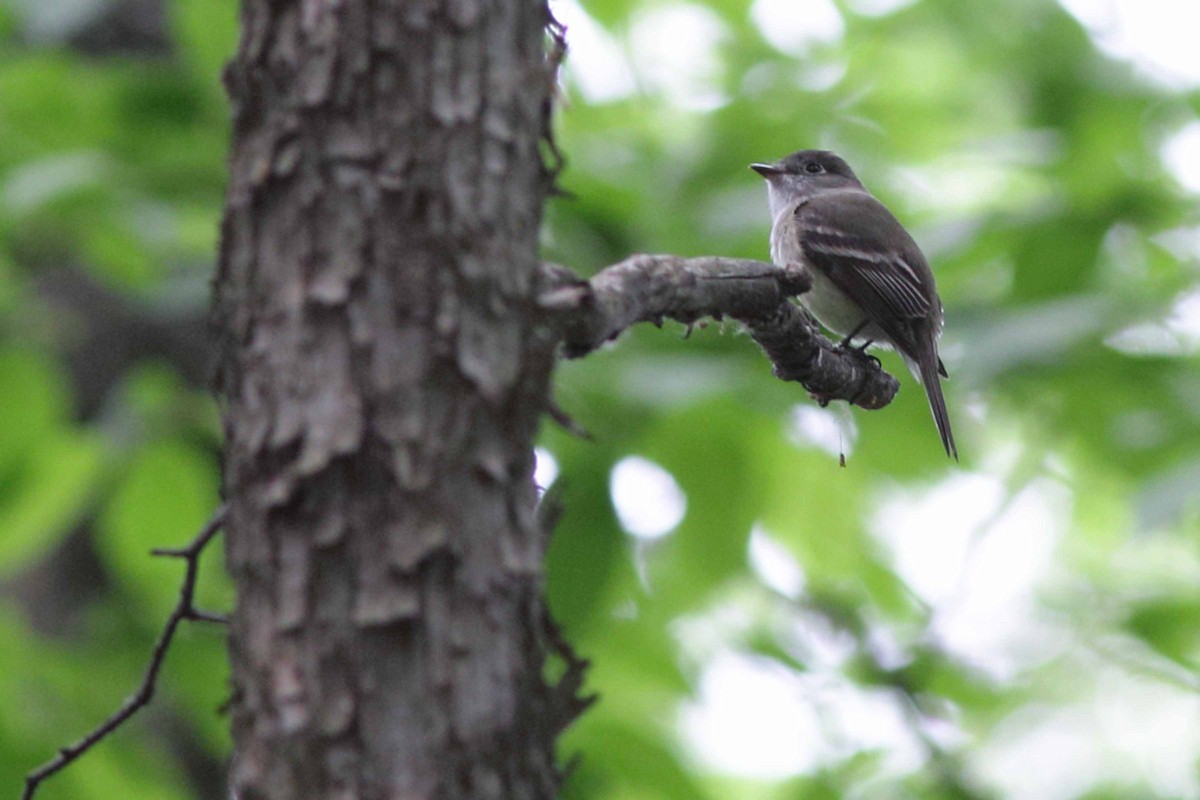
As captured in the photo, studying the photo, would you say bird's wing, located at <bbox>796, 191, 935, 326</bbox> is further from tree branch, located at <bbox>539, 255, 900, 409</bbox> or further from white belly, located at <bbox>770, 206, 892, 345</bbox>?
tree branch, located at <bbox>539, 255, 900, 409</bbox>

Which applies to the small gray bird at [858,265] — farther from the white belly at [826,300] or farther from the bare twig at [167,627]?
the bare twig at [167,627]

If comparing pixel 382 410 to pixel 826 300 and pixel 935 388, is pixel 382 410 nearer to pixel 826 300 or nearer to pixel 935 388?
pixel 935 388

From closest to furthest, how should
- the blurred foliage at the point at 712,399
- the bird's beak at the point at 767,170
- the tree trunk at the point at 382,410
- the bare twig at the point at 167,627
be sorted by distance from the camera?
the tree trunk at the point at 382,410, the bare twig at the point at 167,627, the blurred foliage at the point at 712,399, the bird's beak at the point at 767,170

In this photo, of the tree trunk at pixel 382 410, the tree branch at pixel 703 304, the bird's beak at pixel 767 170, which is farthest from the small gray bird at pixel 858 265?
the tree trunk at pixel 382 410

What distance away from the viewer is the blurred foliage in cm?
495

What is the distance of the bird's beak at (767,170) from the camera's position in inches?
259

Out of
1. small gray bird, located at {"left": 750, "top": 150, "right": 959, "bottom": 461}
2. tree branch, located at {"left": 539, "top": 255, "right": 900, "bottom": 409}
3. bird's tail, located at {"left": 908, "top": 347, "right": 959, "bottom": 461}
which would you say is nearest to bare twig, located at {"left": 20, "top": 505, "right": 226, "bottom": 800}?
tree branch, located at {"left": 539, "top": 255, "right": 900, "bottom": 409}

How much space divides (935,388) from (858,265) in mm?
946

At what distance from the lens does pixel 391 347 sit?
1974 mm

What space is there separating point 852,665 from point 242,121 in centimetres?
585

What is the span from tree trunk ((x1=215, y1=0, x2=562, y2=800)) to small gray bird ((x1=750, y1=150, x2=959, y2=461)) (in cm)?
361

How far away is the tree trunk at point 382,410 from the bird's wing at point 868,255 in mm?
3992

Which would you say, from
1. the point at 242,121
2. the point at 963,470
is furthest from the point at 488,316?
the point at 963,470

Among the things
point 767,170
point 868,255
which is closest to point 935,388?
point 868,255
